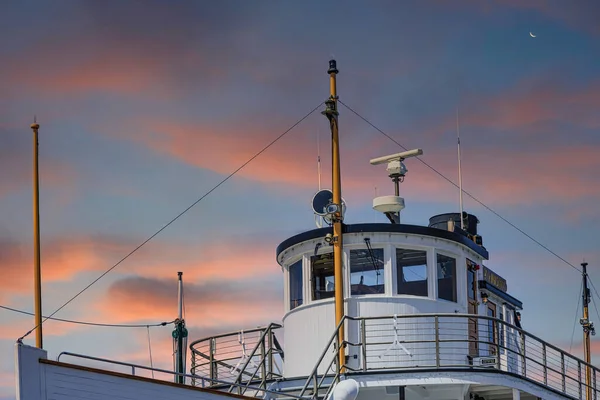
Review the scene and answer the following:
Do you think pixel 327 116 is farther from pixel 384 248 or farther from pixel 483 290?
pixel 483 290

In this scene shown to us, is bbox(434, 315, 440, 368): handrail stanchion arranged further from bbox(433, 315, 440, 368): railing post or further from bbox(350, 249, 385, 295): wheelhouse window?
bbox(350, 249, 385, 295): wheelhouse window

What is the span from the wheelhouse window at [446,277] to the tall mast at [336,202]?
239 cm

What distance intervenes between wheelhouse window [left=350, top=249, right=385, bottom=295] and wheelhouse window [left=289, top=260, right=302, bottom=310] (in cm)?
140

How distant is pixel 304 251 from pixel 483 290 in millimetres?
4599

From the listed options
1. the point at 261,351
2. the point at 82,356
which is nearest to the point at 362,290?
the point at 261,351

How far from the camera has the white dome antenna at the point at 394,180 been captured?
23922 millimetres

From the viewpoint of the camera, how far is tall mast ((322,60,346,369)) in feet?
71.5

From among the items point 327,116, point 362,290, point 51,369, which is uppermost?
point 327,116

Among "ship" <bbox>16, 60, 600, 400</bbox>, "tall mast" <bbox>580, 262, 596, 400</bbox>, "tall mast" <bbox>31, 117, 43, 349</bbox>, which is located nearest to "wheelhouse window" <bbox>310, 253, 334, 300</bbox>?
"ship" <bbox>16, 60, 600, 400</bbox>

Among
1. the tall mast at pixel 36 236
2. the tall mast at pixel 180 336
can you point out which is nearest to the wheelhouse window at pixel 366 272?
the tall mast at pixel 36 236

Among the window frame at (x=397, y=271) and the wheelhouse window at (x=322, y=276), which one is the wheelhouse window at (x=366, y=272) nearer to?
the window frame at (x=397, y=271)

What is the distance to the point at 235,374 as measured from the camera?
931 inches

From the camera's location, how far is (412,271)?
2278 centimetres

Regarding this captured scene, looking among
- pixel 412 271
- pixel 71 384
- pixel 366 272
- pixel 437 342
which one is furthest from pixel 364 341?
pixel 71 384
